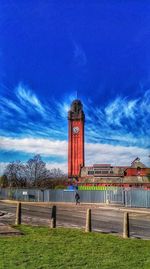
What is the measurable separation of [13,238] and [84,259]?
12.9ft

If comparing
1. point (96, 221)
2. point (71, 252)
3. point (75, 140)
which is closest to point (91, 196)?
point (96, 221)

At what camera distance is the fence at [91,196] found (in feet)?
142

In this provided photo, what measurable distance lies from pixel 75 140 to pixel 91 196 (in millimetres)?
76079

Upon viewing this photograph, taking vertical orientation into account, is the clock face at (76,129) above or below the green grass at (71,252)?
above

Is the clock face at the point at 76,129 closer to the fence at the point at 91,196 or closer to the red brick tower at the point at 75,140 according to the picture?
the red brick tower at the point at 75,140

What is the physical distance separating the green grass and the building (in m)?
65.1

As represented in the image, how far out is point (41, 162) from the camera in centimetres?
8850

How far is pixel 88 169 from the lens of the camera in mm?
107750

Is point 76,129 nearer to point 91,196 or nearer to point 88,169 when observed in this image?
point 88,169

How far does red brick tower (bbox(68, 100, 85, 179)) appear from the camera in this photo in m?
122

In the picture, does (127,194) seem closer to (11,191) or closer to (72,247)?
(11,191)

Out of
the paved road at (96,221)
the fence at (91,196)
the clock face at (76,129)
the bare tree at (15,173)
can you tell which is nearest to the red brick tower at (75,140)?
the clock face at (76,129)

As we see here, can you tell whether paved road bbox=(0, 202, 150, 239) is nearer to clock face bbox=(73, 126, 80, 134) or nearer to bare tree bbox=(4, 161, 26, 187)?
bare tree bbox=(4, 161, 26, 187)

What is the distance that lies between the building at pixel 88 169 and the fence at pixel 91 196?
79.5 feet
